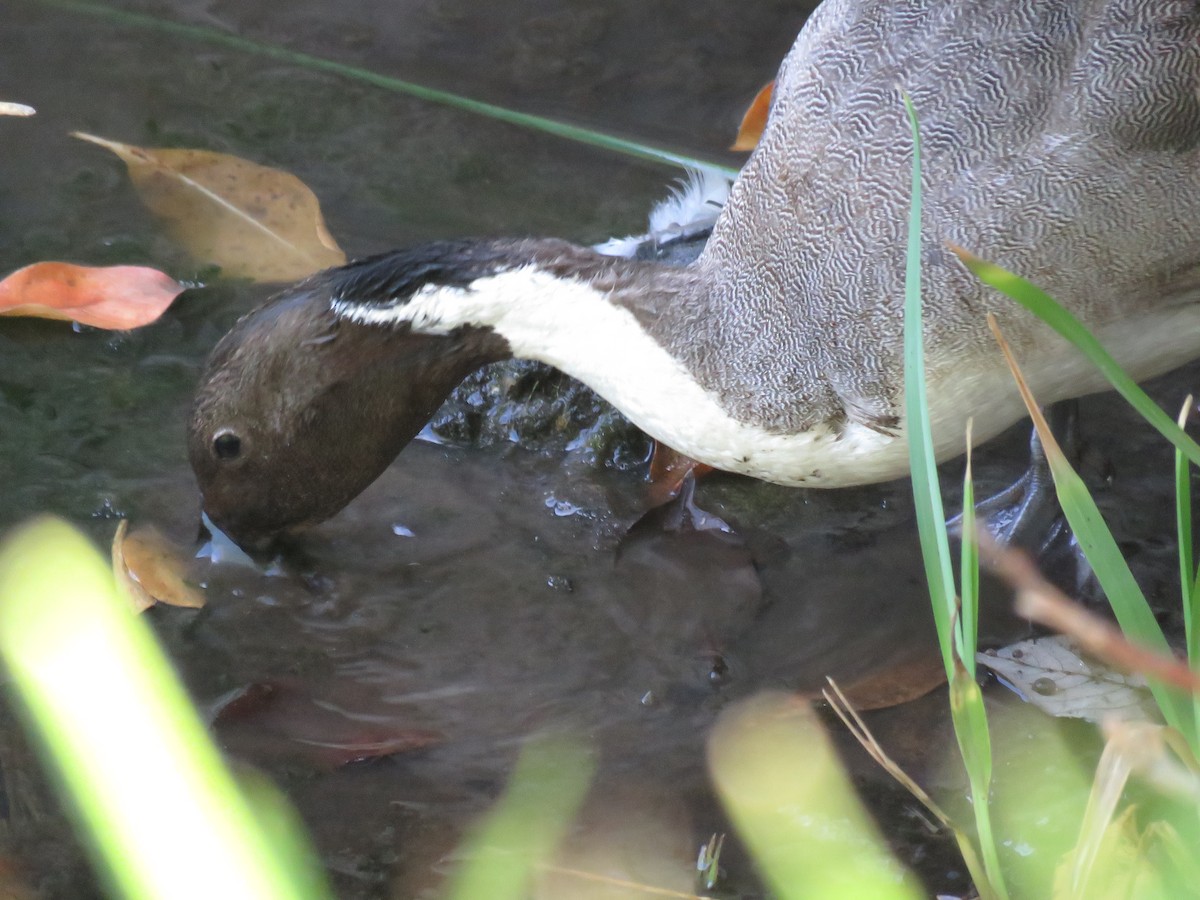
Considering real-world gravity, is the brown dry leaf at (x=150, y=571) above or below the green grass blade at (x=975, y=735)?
below

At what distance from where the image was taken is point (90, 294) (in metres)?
3.07

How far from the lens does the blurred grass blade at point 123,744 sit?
2.04 meters

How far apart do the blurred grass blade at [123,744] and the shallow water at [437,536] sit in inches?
2.1

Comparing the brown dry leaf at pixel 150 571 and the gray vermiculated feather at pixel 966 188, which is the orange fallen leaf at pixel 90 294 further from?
the gray vermiculated feather at pixel 966 188

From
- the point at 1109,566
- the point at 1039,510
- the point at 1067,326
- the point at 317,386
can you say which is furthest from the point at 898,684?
the point at 317,386

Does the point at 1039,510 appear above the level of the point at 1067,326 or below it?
below

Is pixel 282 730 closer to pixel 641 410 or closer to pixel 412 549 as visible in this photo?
pixel 412 549

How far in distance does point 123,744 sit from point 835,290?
141 centimetres

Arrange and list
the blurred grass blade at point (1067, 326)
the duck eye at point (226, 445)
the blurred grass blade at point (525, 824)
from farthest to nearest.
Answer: the duck eye at point (226, 445), the blurred grass blade at point (525, 824), the blurred grass blade at point (1067, 326)

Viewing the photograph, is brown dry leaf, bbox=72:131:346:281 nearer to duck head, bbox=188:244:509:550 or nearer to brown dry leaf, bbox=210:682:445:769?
duck head, bbox=188:244:509:550

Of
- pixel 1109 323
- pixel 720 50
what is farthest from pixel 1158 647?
pixel 720 50

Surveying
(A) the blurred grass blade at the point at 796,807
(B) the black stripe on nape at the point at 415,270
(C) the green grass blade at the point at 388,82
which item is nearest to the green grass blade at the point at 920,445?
(A) the blurred grass blade at the point at 796,807

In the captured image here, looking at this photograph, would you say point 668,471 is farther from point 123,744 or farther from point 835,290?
point 123,744

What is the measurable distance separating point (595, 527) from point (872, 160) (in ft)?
3.18
